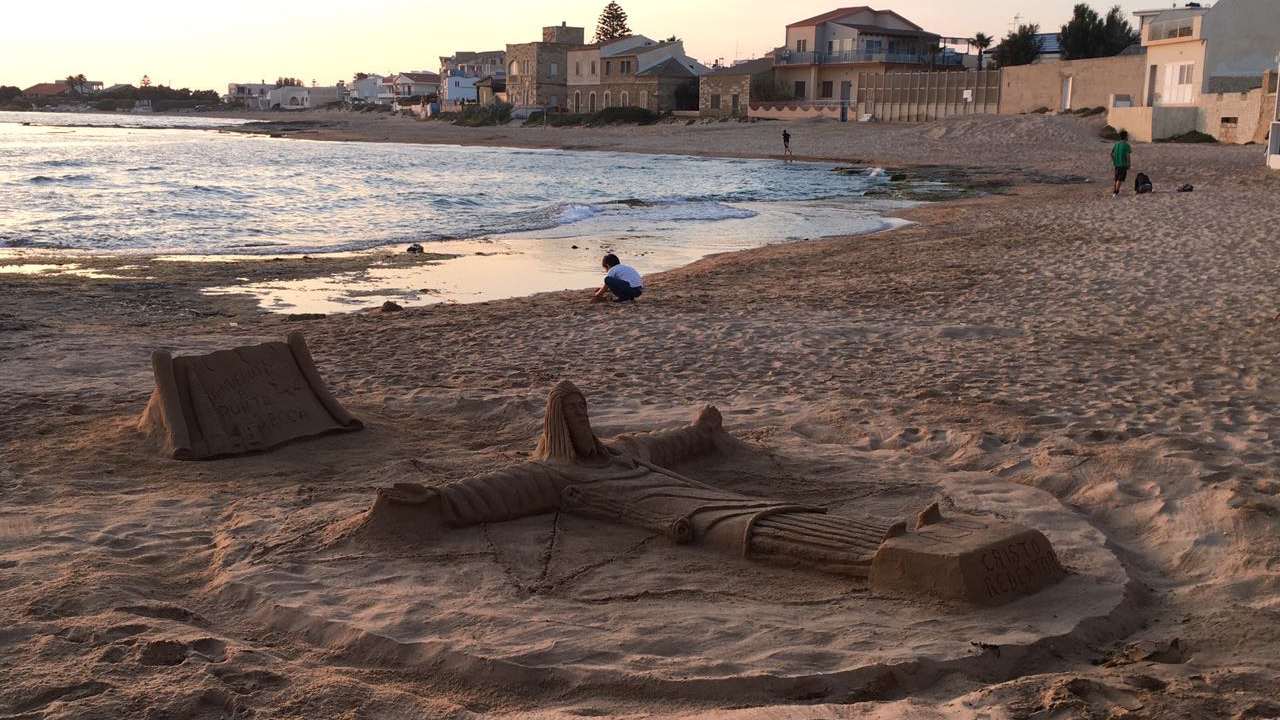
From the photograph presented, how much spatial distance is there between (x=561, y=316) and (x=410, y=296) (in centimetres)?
344

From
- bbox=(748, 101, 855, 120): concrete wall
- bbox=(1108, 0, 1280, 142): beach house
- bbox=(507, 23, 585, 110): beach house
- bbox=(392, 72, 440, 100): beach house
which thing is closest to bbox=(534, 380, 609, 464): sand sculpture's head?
bbox=(1108, 0, 1280, 142): beach house

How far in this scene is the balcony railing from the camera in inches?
2884

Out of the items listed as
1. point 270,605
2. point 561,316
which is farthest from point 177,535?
point 561,316

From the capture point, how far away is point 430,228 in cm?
2472

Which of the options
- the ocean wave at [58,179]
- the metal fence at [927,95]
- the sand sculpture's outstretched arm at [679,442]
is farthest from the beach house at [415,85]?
the sand sculpture's outstretched arm at [679,442]

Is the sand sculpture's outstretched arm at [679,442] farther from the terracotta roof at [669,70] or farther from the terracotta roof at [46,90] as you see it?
the terracotta roof at [46,90]

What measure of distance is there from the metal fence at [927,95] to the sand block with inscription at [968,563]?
190 ft

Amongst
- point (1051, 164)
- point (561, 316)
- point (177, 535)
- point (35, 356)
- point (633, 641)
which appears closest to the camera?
point (633, 641)

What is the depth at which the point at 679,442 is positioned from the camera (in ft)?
22.3

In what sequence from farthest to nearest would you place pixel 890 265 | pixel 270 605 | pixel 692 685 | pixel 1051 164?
pixel 1051 164
pixel 890 265
pixel 270 605
pixel 692 685

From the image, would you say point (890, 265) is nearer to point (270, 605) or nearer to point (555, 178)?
point (270, 605)

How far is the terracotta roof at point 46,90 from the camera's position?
169m

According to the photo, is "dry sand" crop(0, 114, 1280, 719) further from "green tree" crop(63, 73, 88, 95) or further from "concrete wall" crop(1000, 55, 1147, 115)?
"green tree" crop(63, 73, 88, 95)

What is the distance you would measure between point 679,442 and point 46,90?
19231 centimetres
